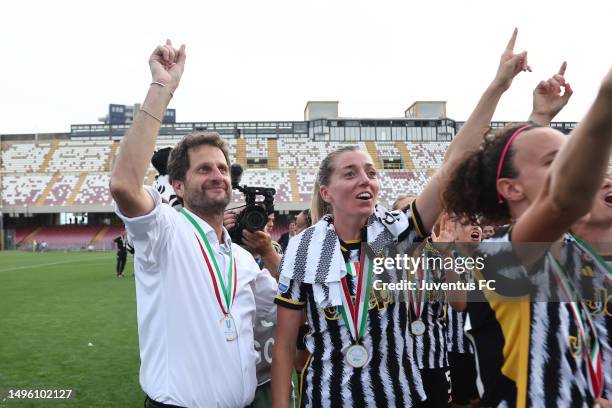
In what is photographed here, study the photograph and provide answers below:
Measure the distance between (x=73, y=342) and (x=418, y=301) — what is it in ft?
22.0

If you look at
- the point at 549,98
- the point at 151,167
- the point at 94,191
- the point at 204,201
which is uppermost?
the point at 151,167

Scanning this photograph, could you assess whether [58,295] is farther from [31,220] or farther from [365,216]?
[31,220]

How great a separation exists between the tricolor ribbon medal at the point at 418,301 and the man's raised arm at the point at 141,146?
1153mm

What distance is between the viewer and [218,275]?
2334 mm

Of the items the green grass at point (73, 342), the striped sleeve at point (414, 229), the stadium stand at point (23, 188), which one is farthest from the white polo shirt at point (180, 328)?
the stadium stand at point (23, 188)

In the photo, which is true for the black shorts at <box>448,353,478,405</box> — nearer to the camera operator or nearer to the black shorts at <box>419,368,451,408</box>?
the black shorts at <box>419,368,451,408</box>

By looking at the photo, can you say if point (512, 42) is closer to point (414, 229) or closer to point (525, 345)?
point (414, 229)

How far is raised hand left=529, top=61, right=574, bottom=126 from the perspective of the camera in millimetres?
2230

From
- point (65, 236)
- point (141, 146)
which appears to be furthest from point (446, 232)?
point (65, 236)

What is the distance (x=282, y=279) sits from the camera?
7.43ft

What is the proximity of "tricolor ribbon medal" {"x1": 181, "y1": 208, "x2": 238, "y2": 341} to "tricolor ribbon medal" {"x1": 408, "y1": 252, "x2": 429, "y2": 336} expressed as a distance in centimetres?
76

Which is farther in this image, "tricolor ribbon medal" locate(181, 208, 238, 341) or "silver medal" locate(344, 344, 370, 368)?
"tricolor ribbon medal" locate(181, 208, 238, 341)

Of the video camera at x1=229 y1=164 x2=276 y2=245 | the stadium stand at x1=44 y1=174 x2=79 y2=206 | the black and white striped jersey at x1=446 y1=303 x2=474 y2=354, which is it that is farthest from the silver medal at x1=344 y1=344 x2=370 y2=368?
the stadium stand at x1=44 y1=174 x2=79 y2=206

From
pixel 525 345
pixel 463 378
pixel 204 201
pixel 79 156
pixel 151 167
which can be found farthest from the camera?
pixel 79 156
